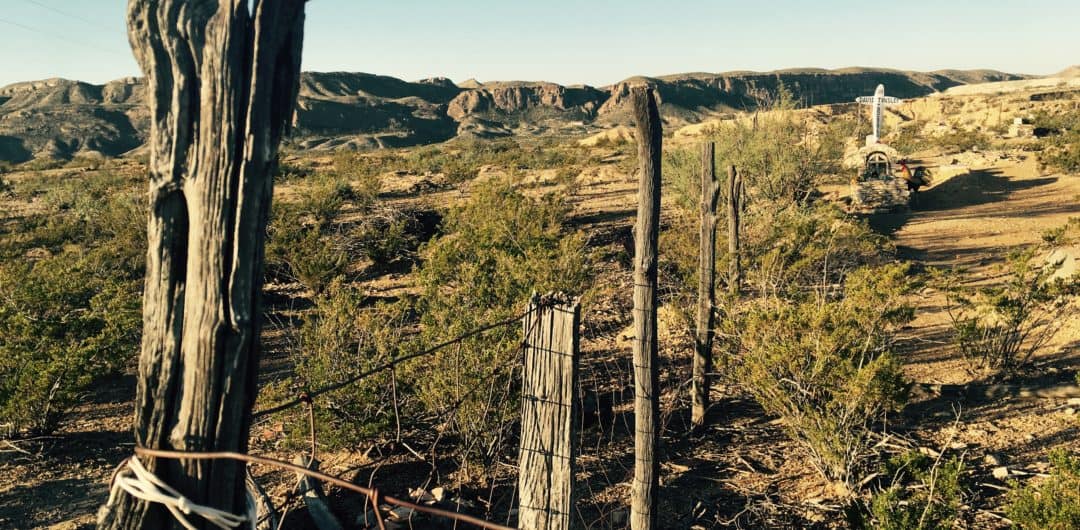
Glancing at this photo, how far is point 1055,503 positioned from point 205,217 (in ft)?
15.5

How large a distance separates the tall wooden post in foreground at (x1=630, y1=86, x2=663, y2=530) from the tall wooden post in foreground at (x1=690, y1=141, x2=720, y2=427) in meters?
3.39

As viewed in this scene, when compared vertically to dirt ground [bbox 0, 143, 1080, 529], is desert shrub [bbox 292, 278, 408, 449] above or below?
above

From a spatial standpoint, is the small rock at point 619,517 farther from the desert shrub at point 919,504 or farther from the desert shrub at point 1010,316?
the desert shrub at point 1010,316

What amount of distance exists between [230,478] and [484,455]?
459 cm

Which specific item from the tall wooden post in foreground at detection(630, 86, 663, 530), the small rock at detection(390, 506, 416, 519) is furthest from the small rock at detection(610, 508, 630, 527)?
the tall wooden post in foreground at detection(630, 86, 663, 530)

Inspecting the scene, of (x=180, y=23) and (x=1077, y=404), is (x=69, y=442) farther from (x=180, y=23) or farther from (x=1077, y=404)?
(x=1077, y=404)

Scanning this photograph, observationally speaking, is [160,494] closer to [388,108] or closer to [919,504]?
[919,504]

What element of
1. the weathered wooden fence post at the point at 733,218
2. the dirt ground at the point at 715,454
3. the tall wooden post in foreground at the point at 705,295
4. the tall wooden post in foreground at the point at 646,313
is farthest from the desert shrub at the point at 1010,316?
the tall wooden post in foreground at the point at 646,313

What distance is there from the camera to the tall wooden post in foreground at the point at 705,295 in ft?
22.1

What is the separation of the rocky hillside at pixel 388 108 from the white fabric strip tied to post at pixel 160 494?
6205 centimetres

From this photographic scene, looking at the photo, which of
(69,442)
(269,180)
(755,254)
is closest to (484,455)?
(69,442)

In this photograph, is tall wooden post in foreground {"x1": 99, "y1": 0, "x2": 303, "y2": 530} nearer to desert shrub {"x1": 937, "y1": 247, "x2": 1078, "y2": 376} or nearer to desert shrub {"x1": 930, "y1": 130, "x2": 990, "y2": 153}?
desert shrub {"x1": 937, "y1": 247, "x2": 1078, "y2": 376}

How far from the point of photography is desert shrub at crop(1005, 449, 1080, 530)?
145 inches

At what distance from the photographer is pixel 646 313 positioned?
3.31m
